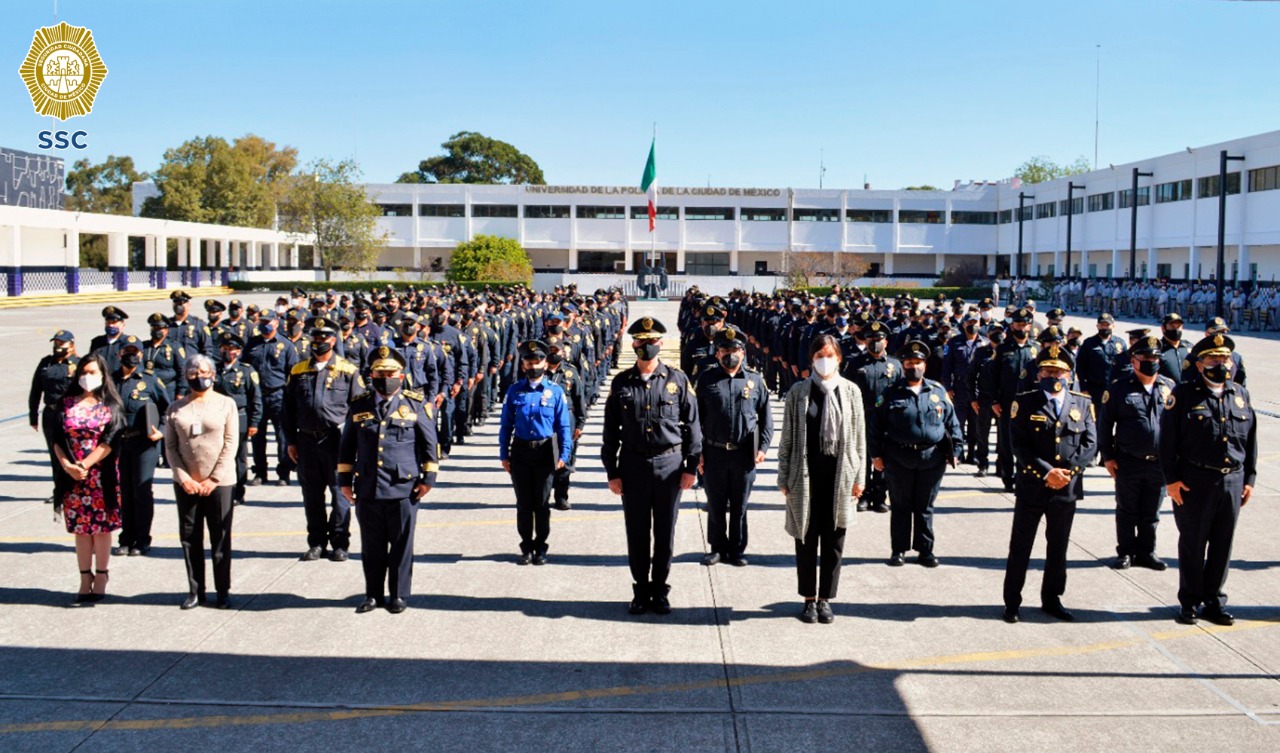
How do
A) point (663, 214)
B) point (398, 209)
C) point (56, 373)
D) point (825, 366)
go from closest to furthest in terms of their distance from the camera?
1. point (825, 366)
2. point (56, 373)
3. point (663, 214)
4. point (398, 209)

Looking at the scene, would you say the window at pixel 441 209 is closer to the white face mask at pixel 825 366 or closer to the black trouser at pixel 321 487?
the black trouser at pixel 321 487

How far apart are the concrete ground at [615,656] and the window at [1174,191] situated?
52.1m

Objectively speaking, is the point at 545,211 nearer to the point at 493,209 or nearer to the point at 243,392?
the point at 493,209

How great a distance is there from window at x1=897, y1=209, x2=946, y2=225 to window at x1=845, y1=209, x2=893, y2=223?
83cm

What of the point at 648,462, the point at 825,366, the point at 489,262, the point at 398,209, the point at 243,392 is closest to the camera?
the point at 825,366

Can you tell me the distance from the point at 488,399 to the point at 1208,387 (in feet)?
39.6

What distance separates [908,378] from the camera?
9.03m

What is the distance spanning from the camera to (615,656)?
6.81 m

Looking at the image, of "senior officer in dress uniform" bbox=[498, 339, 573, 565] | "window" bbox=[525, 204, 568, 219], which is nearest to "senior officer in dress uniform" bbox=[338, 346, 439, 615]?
"senior officer in dress uniform" bbox=[498, 339, 573, 565]

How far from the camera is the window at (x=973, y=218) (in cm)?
8619

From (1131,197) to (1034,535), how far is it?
199 feet

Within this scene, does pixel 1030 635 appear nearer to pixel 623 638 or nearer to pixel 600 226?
pixel 623 638

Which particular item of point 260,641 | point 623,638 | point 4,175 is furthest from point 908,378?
point 4,175

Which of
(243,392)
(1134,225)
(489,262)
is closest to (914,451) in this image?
(243,392)
